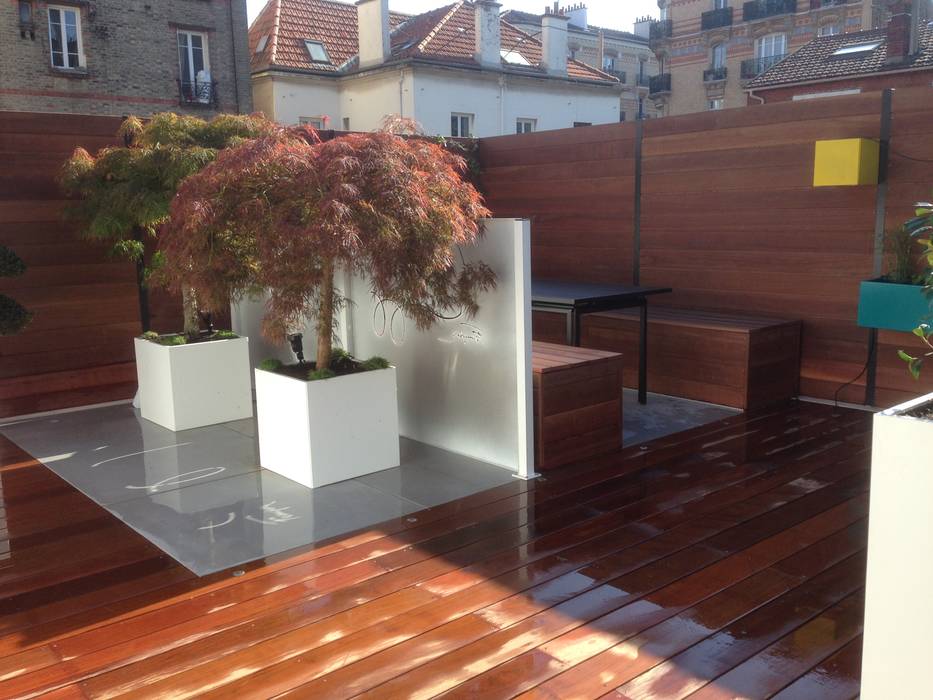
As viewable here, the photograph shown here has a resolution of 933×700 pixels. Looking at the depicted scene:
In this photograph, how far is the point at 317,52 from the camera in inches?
731

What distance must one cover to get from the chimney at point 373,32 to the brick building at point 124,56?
2.43 metres

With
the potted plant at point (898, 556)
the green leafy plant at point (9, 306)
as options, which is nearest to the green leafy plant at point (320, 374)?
the green leafy plant at point (9, 306)

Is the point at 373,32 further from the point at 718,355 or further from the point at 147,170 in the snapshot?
the point at 718,355

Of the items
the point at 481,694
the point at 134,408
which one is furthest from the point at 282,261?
the point at 134,408

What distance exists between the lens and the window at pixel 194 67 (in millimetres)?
16781

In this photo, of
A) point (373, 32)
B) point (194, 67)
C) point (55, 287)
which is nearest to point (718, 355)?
point (55, 287)

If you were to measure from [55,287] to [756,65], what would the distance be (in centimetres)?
2700

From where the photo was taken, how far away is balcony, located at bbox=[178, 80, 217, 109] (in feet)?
55.0

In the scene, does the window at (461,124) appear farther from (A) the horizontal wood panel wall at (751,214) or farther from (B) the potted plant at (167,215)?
(B) the potted plant at (167,215)

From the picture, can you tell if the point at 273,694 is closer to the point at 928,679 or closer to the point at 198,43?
the point at 928,679

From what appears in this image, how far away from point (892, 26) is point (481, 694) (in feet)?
50.0

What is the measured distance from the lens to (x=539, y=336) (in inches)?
257

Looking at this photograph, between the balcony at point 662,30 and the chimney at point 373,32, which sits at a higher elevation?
the balcony at point 662,30

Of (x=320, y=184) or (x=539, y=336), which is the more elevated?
(x=320, y=184)
